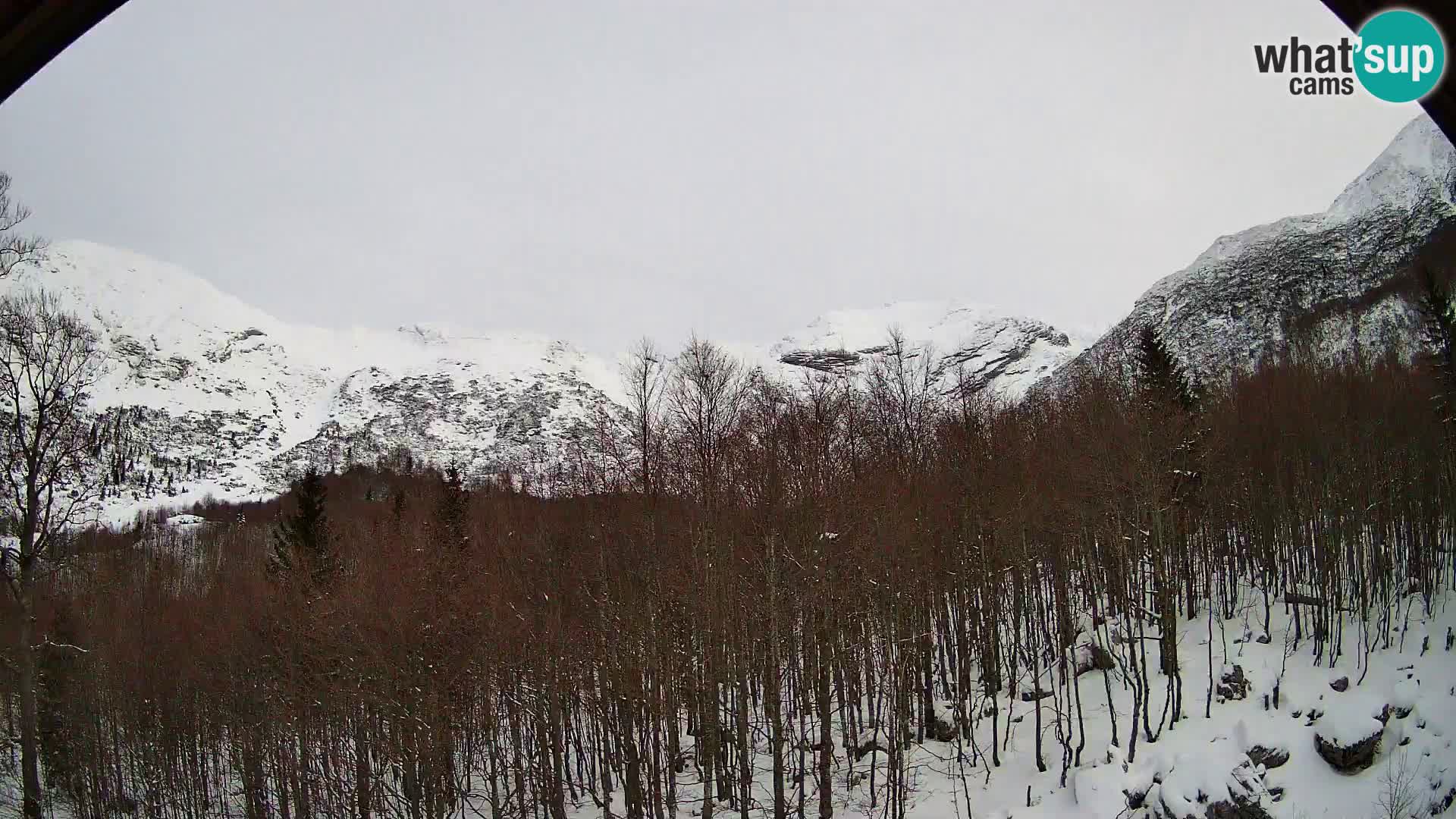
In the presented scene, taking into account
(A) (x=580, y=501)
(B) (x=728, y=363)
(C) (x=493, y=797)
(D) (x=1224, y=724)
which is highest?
(B) (x=728, y=363)

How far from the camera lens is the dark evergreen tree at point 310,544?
26984 millimetres

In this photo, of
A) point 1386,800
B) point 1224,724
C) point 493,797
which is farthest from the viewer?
point 493,797

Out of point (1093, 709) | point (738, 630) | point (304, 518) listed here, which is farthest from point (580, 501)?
point (1093, 709)

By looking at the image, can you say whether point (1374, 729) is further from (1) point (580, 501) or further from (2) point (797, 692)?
(1) point (580, 501)

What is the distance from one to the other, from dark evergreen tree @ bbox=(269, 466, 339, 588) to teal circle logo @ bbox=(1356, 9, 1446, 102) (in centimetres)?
3014

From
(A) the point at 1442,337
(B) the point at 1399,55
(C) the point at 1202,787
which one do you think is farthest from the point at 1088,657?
(B) the point at 1399,55

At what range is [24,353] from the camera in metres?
17.3

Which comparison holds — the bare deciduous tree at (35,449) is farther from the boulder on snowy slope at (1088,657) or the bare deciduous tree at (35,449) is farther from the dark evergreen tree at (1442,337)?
the dark evergreen tree at (1442,337)

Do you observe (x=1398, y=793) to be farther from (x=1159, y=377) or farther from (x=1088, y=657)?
(x=1159, y=377)

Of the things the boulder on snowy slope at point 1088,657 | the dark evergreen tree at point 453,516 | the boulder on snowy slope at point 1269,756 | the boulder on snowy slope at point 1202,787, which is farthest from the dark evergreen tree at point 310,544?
the boulder on snowy slope at point 1269,756

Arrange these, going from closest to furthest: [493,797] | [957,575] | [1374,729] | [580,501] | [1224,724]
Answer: [1374,729], [1224,724], [493,797], [957,575], [580,501]

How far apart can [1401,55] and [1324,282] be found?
92836 millimetres

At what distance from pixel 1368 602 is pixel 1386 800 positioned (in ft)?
26.3

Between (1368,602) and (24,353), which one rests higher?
(24,353)
